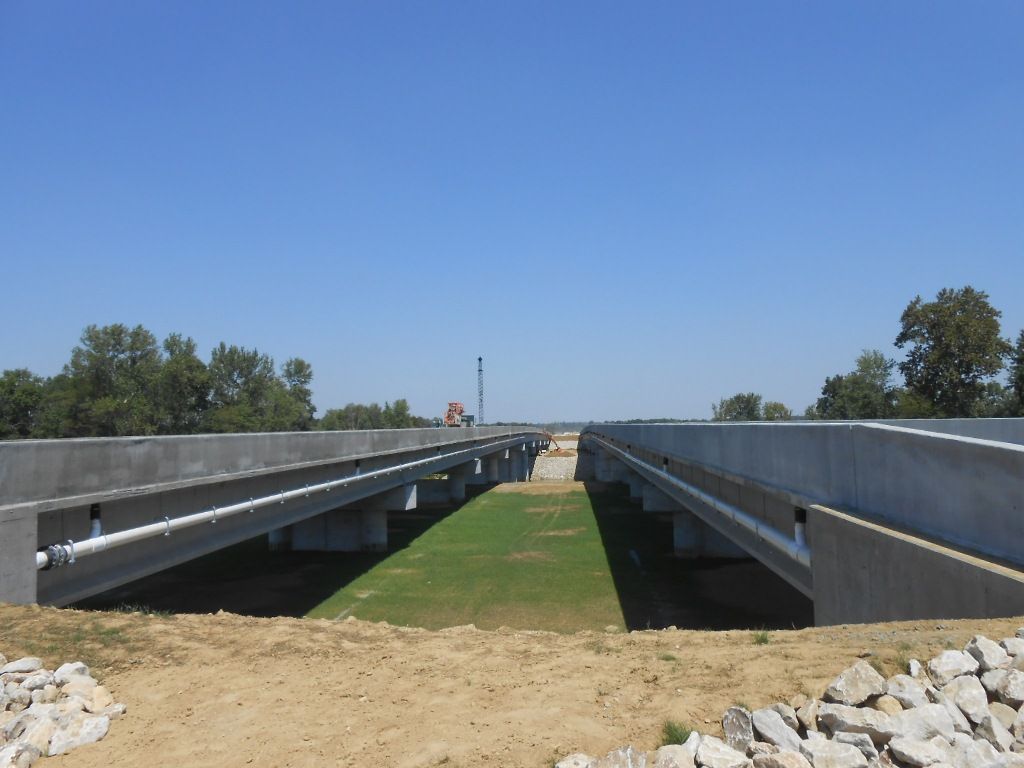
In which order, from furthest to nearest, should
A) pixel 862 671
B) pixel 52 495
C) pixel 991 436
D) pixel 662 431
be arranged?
pixel 662 431 → pixel 991 436 → pixel 52 495 → pixel 862 671

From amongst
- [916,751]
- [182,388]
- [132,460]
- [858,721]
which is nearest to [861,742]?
[858,721]

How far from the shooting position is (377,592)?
1905 centimetres

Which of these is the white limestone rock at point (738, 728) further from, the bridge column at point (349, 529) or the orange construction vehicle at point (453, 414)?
the orange construction vehicle at point (453, 414)

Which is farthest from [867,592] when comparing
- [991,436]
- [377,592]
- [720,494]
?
[377,592]

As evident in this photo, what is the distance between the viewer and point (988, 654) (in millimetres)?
4258

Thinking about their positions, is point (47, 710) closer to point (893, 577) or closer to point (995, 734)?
point (995, 734)

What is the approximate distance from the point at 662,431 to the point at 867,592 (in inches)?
591

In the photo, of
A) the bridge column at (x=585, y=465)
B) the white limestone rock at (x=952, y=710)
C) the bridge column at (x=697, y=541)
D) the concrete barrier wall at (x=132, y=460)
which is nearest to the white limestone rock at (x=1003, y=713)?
the white limestone rock at (x=952, y=710)

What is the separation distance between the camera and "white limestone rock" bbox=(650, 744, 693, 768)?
12.8ft

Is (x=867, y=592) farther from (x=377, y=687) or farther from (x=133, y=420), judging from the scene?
(x=133, y=420)

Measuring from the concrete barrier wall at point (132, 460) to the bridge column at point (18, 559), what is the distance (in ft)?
1.10

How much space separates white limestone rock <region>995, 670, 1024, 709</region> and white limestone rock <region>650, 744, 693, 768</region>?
75.6 inches

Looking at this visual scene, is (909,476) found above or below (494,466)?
above

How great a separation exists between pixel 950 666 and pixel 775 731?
1.22 m
